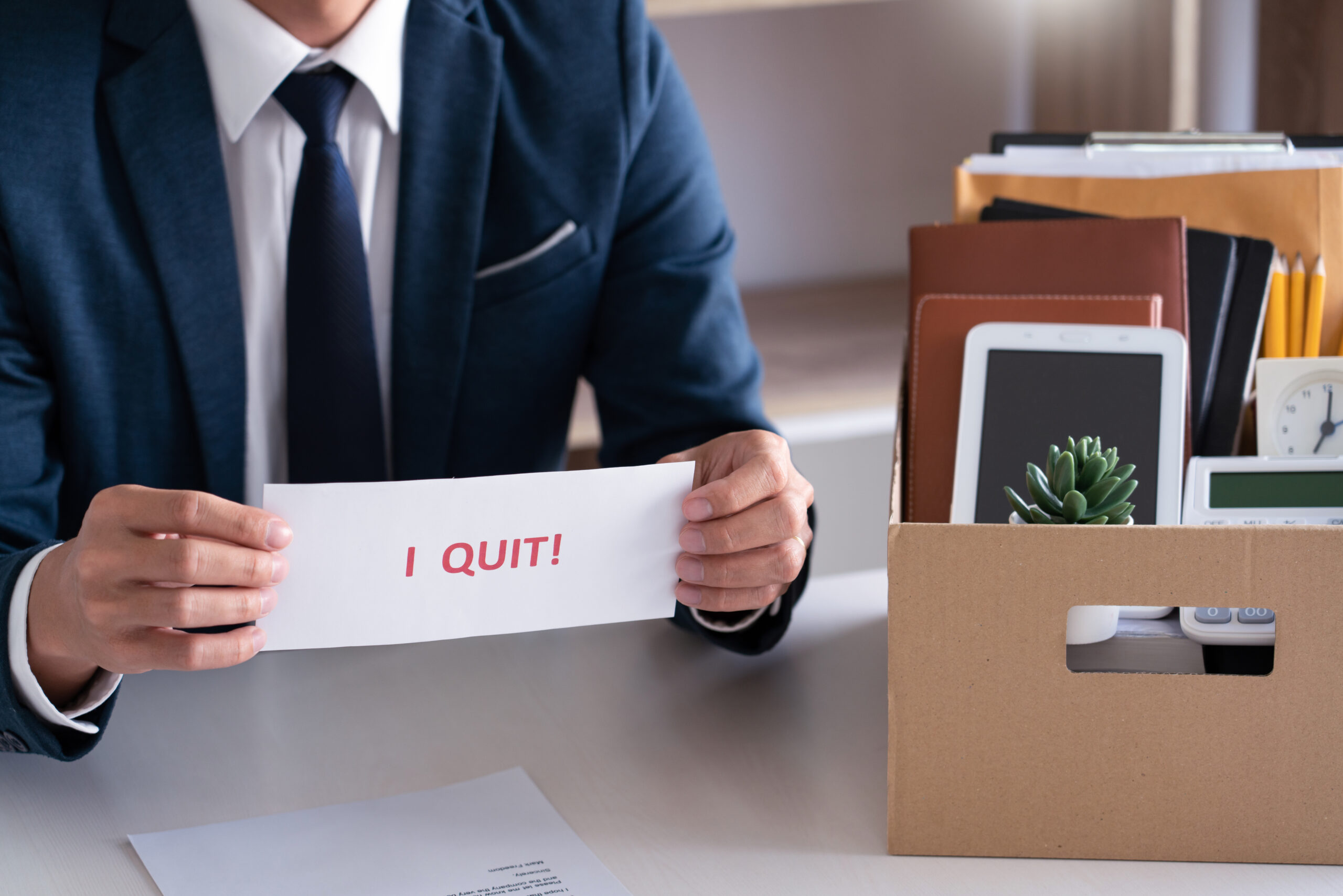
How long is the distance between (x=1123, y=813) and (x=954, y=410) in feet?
Answer: 1.06

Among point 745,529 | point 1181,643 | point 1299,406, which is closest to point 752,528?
point 745,529

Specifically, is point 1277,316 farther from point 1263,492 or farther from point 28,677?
point 28,677

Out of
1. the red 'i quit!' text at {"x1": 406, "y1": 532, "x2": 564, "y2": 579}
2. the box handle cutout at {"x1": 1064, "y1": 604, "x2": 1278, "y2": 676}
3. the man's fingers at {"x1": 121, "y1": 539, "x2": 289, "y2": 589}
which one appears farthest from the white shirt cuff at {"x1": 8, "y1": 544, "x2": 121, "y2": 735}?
the box handle cutout at {"x1": 1064, "y1": 604, "x2": 1278, "y2": 676}

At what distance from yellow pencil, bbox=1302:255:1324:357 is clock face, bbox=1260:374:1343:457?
0.07 metres

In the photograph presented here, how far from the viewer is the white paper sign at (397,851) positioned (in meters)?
0.67

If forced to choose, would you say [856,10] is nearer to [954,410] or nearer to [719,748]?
[954,410]

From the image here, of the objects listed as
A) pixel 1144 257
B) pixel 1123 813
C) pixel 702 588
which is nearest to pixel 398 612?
pixel 702 588

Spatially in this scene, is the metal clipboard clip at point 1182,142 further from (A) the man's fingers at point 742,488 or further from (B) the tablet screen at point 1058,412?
(A) the man's fingers at point 742,488

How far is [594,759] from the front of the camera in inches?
31.3

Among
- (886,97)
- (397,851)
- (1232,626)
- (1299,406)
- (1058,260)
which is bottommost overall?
(397,851)

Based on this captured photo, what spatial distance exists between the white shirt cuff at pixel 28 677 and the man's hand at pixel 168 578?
49mm

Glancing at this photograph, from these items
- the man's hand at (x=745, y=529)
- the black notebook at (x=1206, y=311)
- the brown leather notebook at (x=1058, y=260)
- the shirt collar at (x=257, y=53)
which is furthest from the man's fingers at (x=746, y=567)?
the shirt collar at (x=257, y=53)

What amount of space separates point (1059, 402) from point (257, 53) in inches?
28.2

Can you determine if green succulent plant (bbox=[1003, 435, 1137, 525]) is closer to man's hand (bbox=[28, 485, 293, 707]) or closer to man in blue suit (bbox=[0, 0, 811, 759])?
man in blue suit (bbox=[0, 0, 811, 759])
